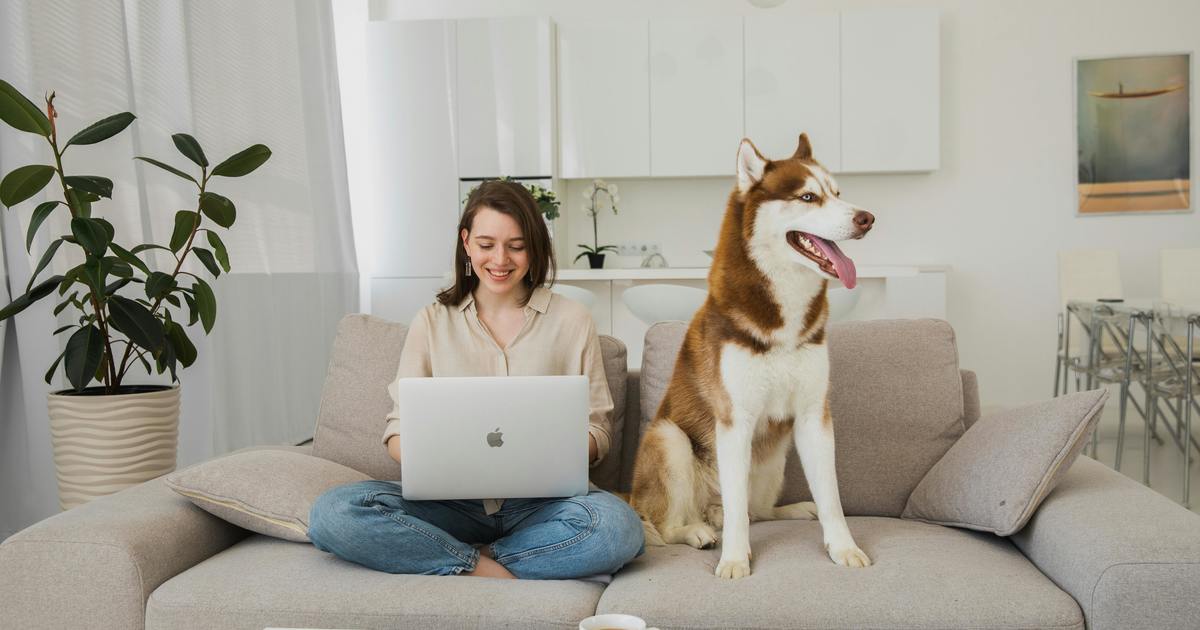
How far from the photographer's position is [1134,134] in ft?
17.7

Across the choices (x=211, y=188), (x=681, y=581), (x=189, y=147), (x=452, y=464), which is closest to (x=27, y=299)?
(x=189, y=147)

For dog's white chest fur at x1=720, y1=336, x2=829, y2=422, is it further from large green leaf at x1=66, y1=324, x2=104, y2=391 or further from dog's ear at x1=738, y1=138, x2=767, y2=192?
large green leaf at x1=66, y1=324, x2=104, y2=391

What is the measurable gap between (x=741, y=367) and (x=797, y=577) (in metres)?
0.38

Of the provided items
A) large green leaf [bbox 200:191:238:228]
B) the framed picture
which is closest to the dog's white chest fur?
large green leaf [bbox 200:191:238:228]

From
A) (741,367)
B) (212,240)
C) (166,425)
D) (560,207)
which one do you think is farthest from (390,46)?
(741,367)

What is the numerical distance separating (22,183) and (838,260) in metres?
1.74

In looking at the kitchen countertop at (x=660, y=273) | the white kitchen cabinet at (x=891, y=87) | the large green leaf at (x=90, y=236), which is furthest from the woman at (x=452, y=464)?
the white kitchen cabinet at (x=891, y=87)

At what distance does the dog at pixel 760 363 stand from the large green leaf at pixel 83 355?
131cm

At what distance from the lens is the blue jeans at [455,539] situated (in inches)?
62.2

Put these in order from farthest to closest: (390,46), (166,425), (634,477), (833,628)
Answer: (390,46)
(166,425)
(634,477)
(833,628)

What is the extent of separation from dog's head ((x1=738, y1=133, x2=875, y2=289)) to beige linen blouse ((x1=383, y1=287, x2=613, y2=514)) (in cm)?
45

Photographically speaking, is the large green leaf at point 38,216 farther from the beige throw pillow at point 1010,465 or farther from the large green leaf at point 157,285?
the beige throw pillow at point 1010,465

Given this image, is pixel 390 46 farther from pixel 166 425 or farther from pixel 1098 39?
pixel 1098 39

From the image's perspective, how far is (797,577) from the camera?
1.53m
